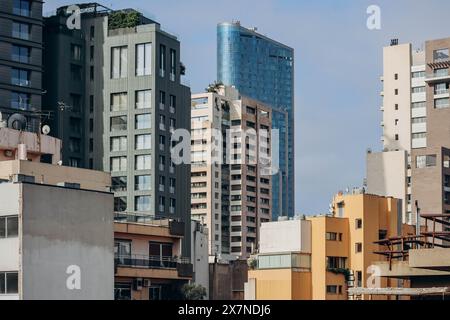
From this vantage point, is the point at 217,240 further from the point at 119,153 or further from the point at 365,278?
the point at 365,278

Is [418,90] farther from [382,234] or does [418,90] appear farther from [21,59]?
[382,234]

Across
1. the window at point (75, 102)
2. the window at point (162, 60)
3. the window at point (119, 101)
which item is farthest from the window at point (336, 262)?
the window at point (75, 102)

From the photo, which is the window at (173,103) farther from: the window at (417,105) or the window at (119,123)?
the window at (417,105)

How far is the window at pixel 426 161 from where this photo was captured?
137750 mm

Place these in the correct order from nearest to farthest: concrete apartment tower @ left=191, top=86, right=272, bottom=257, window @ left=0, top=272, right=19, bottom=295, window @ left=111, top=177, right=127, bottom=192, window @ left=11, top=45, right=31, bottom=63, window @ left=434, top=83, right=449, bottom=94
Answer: window @ left=0, top=272, right=19, bottom=295
window @ left=11, top=45, right=31, bottom=63
window @ left=111, top=177, right=127, bottom=192
window @ left=434, top=83, right=449, bottom=94
concrete apartment tower @ left=191, top=86, right=272, bottom=257

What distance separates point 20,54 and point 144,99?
14259 millimetres

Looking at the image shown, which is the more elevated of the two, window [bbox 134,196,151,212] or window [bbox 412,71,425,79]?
window [bbox 412,71,425,79]

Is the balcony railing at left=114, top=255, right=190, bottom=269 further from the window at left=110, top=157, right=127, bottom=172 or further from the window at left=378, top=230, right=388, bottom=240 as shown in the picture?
the window at left=110, top=157, right=127, bottom=172

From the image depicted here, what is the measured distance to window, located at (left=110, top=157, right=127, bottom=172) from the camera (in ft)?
387

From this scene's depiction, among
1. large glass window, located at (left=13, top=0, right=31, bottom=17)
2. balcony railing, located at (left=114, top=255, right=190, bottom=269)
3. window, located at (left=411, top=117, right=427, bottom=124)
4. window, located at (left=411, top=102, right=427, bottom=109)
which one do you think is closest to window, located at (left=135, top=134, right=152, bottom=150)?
large glass window, located at (left=13, top=0, right=31, bottom=17)

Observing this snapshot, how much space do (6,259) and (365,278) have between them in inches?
1533

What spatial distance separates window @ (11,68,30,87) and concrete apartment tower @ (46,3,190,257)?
5.40m

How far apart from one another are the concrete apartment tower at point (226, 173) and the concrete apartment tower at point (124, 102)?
64061 mm

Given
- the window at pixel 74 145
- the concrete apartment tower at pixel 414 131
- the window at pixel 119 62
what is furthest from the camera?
the concrete apartment tower at pixel 414 131
